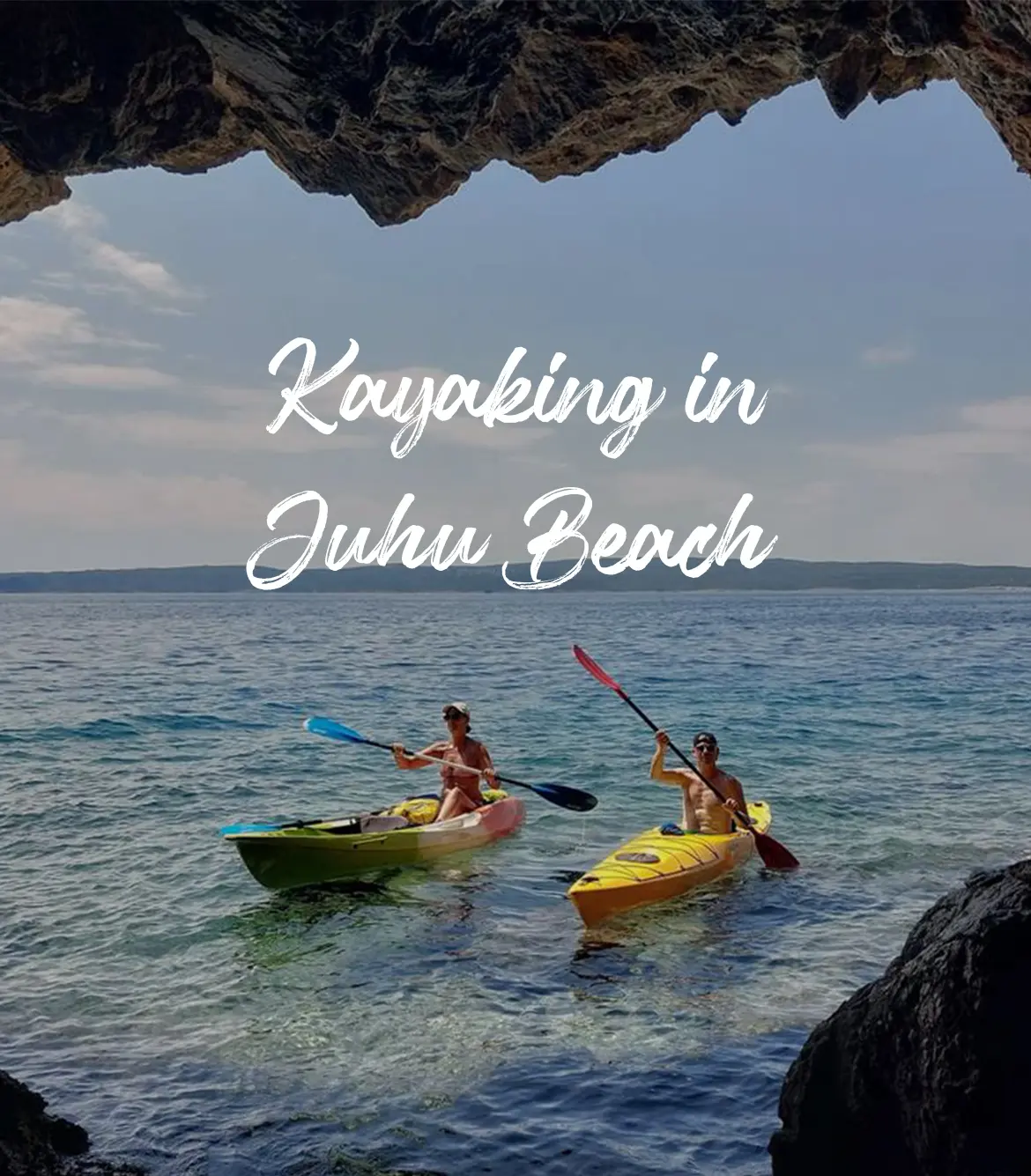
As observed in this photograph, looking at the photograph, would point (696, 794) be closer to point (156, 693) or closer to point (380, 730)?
point (380, 730)

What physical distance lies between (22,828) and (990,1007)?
12214 mm

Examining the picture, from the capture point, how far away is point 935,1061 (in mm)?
3680

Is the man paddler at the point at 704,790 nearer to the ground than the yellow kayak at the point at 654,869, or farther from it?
farther from it

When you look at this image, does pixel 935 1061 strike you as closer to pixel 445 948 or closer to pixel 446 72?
pixel 446 72

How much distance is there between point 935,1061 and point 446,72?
5.01 metres

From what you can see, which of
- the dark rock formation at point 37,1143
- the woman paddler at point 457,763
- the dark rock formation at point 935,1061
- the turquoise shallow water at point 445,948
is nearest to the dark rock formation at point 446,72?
the dark rock formation at point 935,1061

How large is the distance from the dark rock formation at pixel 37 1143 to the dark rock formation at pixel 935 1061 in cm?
315

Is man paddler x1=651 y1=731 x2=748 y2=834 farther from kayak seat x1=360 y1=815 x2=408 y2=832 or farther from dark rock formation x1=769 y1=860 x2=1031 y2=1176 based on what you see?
dark rock formation x1=769 y1=860 x2=1031 y2=1176

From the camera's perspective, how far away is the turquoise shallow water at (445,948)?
5.63m

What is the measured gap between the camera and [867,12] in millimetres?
4887

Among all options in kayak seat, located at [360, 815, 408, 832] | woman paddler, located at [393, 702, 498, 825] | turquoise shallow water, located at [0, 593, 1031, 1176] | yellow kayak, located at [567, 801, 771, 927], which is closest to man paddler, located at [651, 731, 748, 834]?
yellow kayak, located at [567, 801, 771, 927]

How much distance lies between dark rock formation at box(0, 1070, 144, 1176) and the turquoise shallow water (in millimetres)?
182

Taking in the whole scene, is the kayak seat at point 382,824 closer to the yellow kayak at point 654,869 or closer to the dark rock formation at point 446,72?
the yellow kayak at point 654,869

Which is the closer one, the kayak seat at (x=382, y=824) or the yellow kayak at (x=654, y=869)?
the yellow kayak at (x=654, y=869)
